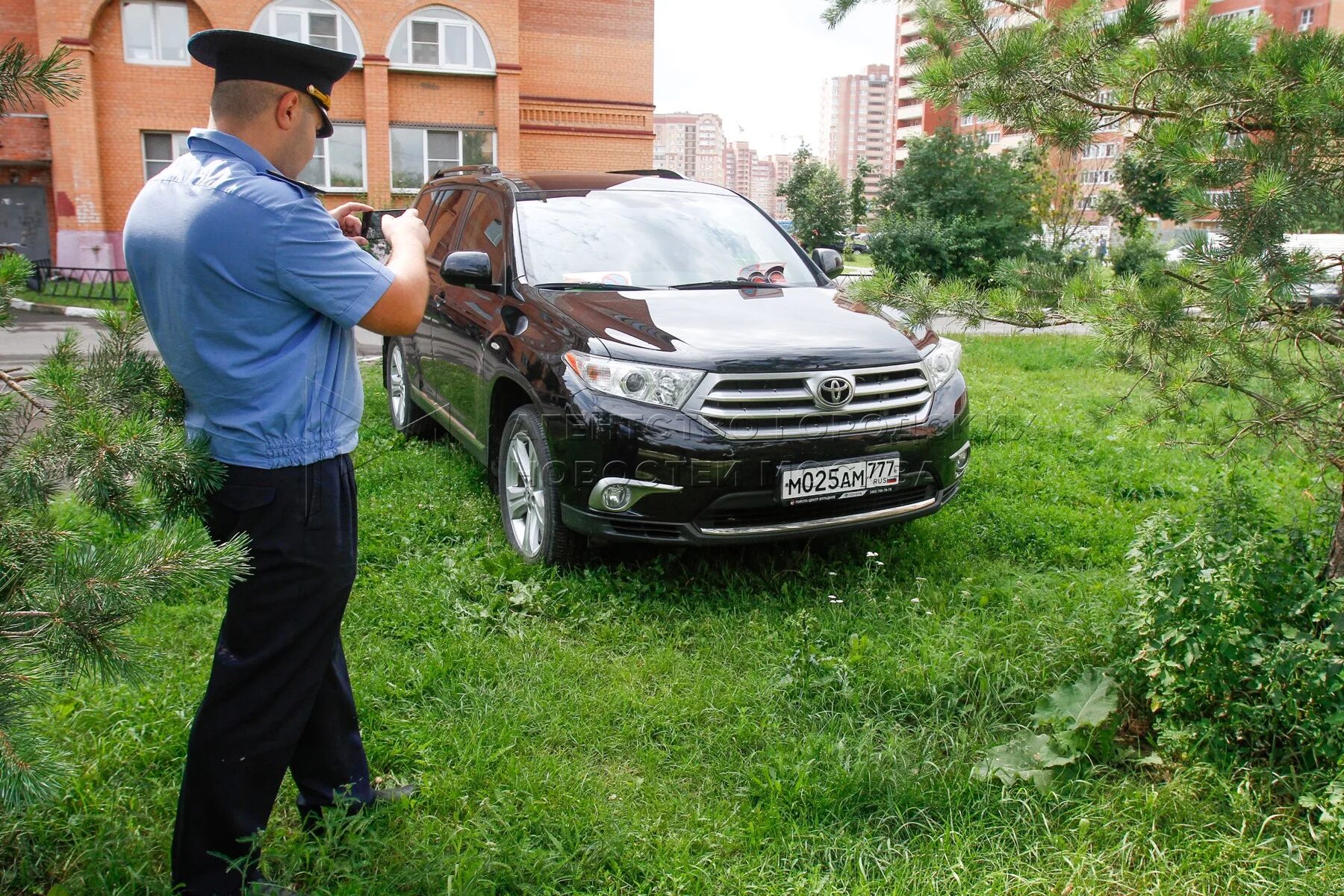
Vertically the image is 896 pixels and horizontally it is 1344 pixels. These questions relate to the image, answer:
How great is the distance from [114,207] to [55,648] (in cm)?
2688

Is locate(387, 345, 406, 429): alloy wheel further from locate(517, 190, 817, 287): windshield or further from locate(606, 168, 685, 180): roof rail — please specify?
locate(517, 190, 817, 287): windshield

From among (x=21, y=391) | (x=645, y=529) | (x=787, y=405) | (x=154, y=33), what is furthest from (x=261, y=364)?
(x=154, y=33)

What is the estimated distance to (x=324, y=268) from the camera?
2.05 metres

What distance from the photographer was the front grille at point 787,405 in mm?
3832

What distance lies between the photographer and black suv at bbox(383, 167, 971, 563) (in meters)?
3.85

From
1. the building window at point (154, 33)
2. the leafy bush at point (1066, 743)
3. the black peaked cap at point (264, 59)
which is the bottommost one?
the leafy bush at point (1066, 743)

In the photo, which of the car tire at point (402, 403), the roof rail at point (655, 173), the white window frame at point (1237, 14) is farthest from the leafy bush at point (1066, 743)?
the car tire at point (402, 403)

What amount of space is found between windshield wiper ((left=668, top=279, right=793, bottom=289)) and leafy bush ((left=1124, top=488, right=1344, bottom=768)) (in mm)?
2403

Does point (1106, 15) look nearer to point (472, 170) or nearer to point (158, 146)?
point (472, 170)

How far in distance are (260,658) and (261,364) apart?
0.67m

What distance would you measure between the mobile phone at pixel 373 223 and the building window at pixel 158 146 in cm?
2454

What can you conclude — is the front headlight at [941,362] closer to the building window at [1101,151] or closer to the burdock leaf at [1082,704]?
the building window at [1101,151]

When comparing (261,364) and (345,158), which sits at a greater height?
(345,158)

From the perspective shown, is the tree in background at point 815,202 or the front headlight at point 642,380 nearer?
the front headlight at point 642,380
